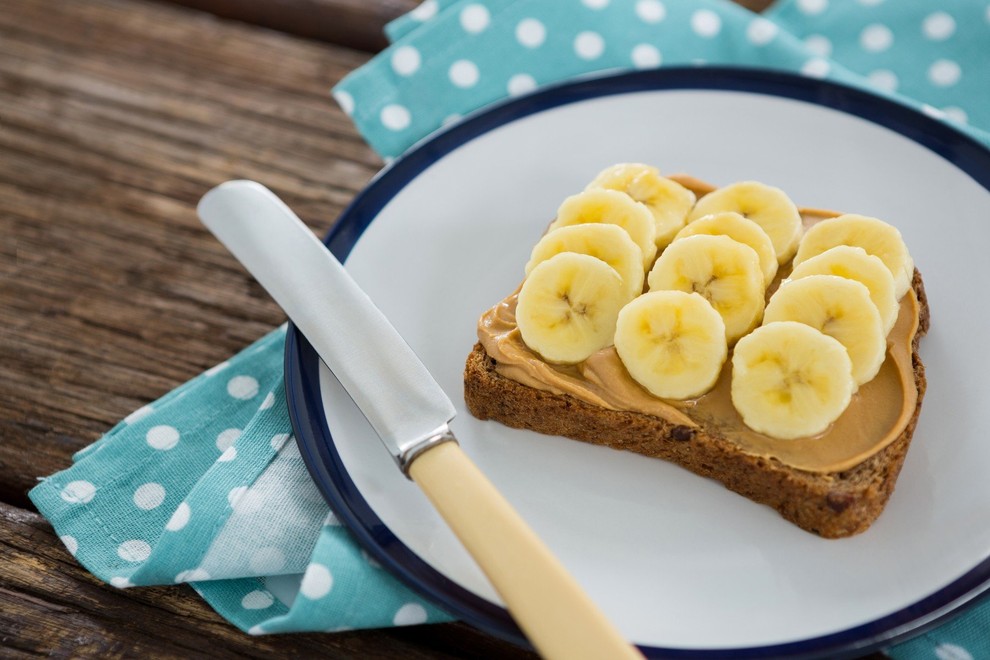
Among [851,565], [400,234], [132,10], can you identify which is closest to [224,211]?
[400,234]

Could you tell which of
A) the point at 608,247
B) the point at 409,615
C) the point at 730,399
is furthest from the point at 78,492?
the point at 730,399

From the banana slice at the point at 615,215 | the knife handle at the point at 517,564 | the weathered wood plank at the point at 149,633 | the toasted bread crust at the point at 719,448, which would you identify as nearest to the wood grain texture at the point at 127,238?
the weathered wood plank at the point at 149,633

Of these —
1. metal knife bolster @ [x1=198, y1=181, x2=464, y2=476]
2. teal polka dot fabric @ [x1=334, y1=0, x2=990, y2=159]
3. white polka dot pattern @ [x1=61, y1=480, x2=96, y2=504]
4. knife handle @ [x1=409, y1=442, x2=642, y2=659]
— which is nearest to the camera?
knife handle @ [x1=409, y1=442, x2=642, y2=659]

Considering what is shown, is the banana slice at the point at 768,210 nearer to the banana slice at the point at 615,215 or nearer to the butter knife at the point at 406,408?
the banana slice at the point at 615,215

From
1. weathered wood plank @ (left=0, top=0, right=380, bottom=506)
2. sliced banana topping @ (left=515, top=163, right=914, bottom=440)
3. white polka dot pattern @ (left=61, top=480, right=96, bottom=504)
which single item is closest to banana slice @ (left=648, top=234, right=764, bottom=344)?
sliced banana topping @ (left=515, top=163, right=914, bottom=440)

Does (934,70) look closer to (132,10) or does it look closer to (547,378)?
(547,378)

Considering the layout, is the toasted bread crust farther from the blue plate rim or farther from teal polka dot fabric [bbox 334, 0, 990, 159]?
teal polka dot fabric [bbox 334, 0, 990, 159]

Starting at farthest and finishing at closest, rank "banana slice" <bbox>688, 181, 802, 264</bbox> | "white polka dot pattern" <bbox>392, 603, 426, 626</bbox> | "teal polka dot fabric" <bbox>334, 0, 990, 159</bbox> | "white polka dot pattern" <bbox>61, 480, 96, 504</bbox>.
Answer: "teal polka dot fabric" <bbox>334, 0, 990, 159</bbox>, "banana slice" <bbox>688, 181, 802, 264</bbox>, "white polka dot pattern" <bbox>61, 480, 96, 504</bbox>, "white polka dot pattern" <bbox>392, 603, 426, 626</bbox>
